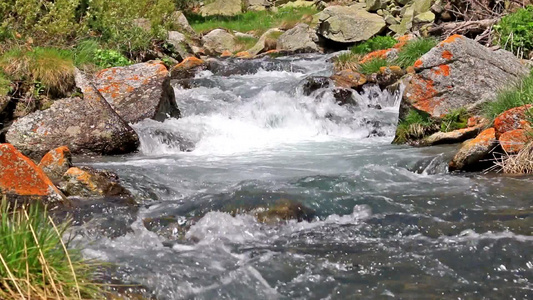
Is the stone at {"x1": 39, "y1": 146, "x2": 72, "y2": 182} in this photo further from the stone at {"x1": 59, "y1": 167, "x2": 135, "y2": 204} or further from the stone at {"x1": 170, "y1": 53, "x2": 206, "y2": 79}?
the stone at {"x1": 170, "y1": 53, "x2": 206, "y2": 79}

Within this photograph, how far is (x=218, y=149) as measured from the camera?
9.84m

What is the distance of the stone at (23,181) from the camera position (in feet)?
18.0

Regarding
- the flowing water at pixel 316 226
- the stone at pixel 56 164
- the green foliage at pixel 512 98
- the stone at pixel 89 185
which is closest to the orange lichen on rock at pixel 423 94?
the flowing water at pixel 316 226

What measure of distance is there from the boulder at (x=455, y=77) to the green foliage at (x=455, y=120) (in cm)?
13

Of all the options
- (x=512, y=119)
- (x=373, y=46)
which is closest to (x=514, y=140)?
(x=512, y=119)

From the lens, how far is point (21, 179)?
5.57m

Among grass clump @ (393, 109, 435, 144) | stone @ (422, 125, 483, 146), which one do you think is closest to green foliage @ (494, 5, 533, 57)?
grass clump @ (393, 109, 435, 144)

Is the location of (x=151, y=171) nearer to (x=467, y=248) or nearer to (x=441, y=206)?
(x=441, y=206)

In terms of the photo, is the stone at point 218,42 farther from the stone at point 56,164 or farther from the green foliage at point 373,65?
the stone at point 56,164

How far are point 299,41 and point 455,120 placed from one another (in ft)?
41.1

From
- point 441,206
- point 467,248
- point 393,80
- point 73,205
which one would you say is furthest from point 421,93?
point 73,205

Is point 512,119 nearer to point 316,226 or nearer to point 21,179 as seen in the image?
point 316,226

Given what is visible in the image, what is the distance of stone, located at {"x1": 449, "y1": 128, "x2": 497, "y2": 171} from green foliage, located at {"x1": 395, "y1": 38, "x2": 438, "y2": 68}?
557 centimetres

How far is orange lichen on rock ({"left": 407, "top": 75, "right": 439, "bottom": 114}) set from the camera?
9.45m
